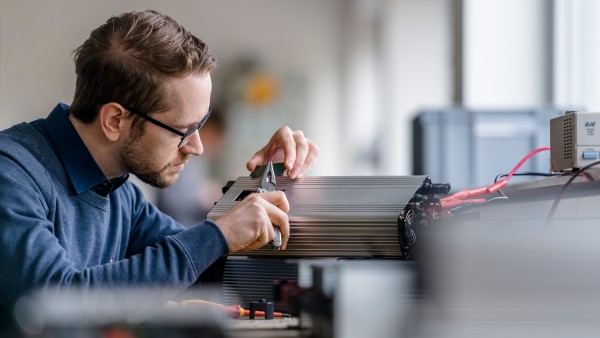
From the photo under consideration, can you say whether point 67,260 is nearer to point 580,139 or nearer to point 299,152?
point 299,152

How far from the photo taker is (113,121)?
1.53 meters

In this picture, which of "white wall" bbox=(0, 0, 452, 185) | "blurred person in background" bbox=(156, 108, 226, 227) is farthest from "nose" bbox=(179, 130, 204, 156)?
"white wall" bbox=(0, 0, 452, 185)

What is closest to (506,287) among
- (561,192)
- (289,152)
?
(561,192)

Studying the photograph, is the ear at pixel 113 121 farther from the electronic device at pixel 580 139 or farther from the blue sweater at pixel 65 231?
the electronic device at pixel 580 139

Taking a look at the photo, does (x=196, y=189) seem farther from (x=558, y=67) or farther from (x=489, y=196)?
(x=489, y=196)

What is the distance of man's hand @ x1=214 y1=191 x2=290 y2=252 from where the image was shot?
1209 millimetres

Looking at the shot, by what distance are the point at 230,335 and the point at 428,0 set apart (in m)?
4.69

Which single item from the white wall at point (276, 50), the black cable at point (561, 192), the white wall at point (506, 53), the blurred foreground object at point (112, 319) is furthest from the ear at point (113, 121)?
the white wall at point (276, 50)

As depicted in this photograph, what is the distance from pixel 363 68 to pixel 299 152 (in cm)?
576

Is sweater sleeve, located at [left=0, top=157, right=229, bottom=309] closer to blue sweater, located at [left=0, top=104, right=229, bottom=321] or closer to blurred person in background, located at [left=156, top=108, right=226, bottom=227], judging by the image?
blue sweater, located at [left=0, top=104, right=229, bottom=321]

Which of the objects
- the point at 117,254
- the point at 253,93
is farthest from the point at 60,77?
the point at 117,254

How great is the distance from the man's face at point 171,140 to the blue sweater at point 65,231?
3.4 inches

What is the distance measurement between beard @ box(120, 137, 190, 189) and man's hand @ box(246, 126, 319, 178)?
0.48 ft

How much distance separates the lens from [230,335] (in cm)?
64
